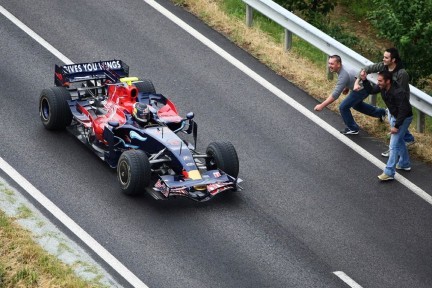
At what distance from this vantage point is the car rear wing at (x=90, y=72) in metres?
18.1

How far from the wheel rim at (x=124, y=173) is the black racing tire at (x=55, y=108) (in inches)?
75.2

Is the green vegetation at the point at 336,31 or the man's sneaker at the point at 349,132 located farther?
the green vegetation at the point at 336,31

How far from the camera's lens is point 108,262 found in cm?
1454

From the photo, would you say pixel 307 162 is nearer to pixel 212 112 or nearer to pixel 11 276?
pixel 212 112

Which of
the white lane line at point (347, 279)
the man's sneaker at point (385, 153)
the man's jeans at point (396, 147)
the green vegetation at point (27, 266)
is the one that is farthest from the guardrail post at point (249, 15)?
the green vegetation at point (27, 266)

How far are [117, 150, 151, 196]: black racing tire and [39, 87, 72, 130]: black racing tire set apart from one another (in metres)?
1.90

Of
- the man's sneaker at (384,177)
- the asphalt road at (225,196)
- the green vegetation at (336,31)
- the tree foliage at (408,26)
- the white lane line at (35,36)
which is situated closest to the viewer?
the asphalt road at (225,196)

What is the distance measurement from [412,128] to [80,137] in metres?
5.79

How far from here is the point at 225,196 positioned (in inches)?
648

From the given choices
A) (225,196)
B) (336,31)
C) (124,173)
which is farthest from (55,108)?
(336,31)

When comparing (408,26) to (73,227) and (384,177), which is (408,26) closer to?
(384,177)

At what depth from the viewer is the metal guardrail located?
18.5 m

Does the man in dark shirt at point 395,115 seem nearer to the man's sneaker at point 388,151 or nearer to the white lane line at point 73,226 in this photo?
the man's sneaker at point 388,151

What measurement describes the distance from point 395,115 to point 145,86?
4108 millimetres
